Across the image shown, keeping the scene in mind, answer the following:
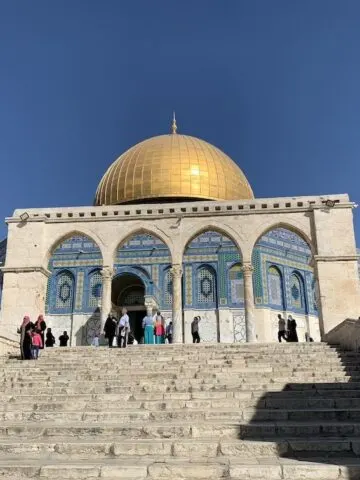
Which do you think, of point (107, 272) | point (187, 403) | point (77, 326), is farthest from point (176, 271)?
point (77, 326)

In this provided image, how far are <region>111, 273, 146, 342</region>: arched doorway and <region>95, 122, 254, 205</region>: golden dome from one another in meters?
3.55

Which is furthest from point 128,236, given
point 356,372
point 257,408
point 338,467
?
point 338,467

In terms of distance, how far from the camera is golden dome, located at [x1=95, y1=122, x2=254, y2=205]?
23.5m

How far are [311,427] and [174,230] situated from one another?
9.34m

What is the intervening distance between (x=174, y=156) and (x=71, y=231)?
37.8 feet

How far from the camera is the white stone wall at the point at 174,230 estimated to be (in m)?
13.1

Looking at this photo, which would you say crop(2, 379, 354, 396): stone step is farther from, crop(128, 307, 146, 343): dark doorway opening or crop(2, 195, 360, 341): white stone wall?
crop(128, 307, 146, 343): dark doorway opening

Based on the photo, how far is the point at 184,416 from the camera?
5543 mm

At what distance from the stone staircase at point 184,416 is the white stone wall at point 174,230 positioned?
4197mm

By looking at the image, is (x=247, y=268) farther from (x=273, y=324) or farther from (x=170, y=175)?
(x=170, y=175)

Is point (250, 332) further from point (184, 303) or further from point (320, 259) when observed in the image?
point (184, 303)

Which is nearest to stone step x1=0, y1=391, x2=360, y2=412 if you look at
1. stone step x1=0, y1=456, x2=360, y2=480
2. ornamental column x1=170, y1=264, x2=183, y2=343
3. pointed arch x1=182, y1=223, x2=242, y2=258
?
stone step x1=0, y1=456, x2=360, y2=480

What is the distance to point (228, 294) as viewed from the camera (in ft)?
73.2

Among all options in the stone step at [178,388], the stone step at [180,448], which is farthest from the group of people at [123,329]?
the stone step at [180,448]
